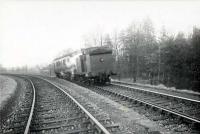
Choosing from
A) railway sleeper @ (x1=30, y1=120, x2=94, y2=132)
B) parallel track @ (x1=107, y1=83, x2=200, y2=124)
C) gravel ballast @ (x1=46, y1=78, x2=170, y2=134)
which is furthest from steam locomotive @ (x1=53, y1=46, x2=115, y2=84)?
railway sleeper @ (x1=30, y1=120, x2=94, y2=132)

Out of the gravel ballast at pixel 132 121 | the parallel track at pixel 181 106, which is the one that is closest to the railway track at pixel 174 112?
the parallel track at pixel 181 106

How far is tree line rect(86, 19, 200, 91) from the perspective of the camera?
28.4 metres

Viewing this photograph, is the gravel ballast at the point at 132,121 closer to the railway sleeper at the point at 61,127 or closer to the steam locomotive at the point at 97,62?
the railway sleeper at the point at 61,127

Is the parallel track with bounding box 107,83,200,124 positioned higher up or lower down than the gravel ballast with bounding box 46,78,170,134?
higher up

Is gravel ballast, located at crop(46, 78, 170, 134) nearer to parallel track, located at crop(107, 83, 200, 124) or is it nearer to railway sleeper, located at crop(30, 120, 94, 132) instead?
parallel track, located at crop(107, 83, 200, 124)

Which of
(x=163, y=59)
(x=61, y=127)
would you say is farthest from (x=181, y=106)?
(x=163, y=59)

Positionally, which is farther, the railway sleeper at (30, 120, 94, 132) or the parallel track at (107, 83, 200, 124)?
the parallel track at (107, 83, 200, 124)

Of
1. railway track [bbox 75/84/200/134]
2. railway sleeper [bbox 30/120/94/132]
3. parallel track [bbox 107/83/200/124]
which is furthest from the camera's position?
parallel track [bbox 107/83/200/124]

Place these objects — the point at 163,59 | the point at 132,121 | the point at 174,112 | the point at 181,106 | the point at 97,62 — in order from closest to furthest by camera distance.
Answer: the point at 132,121 → the point at 174,112 → the point at 181,106 → the point at 97,62 → the point at 163,59

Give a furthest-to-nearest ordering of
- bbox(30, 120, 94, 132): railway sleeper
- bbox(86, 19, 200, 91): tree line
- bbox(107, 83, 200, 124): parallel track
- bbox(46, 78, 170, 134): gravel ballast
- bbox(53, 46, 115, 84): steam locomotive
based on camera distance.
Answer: bbox(86, 19, 200, 91): tree line → bbox(53, 46, 115, 84): steam locomotive → bbox(107, 83, 200, 124): parallel track → bbox(30, 120, 94, 132): railway sleeper → bbox(46, 78, 170, 134): gravel ballast

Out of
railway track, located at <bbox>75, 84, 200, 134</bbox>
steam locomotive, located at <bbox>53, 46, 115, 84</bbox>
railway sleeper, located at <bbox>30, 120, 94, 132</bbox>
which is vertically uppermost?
steam locomotive, located at <bbox>53, 46, 115, 84</bbox>

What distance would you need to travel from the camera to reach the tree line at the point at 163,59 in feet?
93.2

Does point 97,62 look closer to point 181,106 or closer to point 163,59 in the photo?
point 181,106

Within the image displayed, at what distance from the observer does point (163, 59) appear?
120ft
